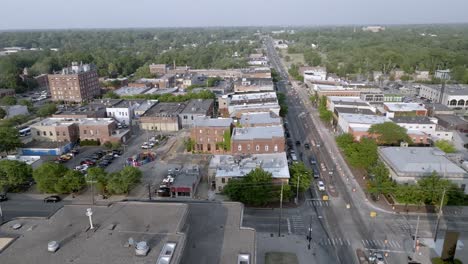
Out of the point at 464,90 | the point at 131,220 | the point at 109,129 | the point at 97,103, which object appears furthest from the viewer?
the point at 464,90

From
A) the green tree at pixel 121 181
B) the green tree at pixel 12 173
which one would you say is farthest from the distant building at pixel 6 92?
the green tree at pixel 121 181

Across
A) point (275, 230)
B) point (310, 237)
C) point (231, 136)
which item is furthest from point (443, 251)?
point (231, 136)

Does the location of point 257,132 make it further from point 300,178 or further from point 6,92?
point 6,92

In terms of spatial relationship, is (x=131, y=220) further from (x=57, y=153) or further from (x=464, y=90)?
(x=464, y=90)

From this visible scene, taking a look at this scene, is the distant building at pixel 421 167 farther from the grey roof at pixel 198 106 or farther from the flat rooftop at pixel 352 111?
the grey roof at pixel 198 106

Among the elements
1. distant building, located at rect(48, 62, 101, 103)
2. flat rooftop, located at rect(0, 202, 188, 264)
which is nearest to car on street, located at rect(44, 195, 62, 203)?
flat rooftop, located at rect(0, 202, 188, 264)
